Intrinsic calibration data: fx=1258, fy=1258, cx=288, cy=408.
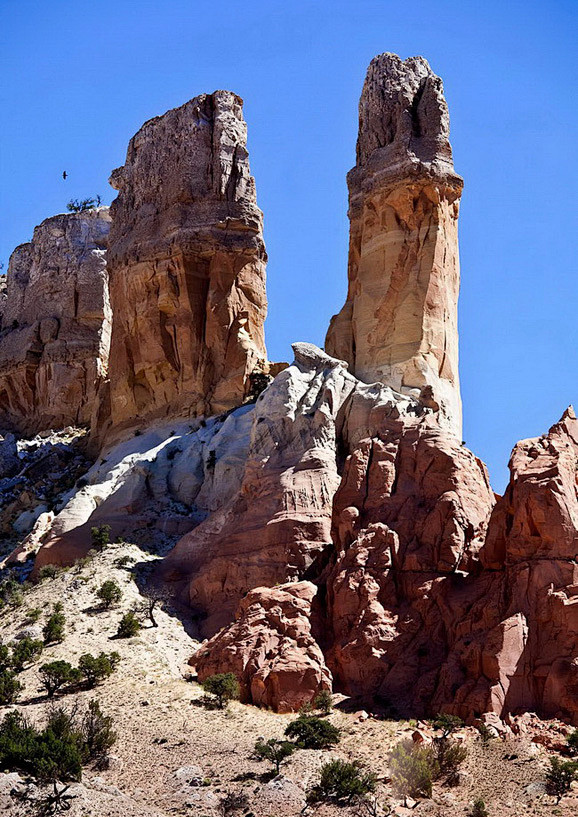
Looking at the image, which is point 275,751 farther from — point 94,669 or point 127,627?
point 127,627

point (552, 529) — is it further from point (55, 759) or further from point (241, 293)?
point (241, 293)

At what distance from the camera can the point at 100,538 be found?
2018 inches

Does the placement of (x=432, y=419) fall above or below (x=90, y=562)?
above

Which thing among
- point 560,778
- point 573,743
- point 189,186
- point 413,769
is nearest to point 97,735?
point 413,769

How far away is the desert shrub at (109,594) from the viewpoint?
45938mm

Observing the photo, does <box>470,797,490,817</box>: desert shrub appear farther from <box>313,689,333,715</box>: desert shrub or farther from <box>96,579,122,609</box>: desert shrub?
<box>96,579,122,609</box>: desert shrub

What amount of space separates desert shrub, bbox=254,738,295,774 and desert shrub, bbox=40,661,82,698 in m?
8.03

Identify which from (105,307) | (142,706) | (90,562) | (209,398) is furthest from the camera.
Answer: (105,307)

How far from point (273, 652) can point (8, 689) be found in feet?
27.6

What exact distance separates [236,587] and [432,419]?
30.6ft

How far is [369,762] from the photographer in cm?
3359

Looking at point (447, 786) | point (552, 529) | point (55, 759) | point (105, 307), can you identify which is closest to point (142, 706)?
point (55, 759)

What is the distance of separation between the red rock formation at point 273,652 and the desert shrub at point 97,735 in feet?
15.0

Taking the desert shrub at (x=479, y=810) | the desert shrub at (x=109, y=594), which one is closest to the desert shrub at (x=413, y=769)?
the desert shrub at (x=479, y=810)
